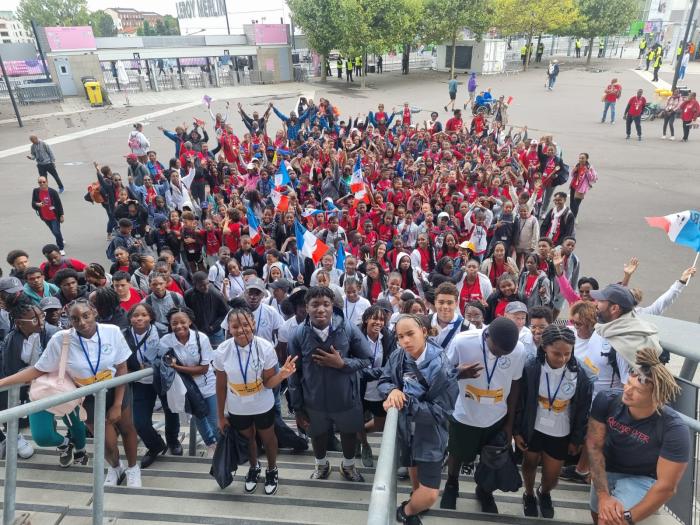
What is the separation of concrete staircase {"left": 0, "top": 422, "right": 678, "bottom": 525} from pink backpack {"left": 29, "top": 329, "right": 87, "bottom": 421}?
0.64m

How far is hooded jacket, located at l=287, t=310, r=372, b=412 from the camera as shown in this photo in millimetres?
3551

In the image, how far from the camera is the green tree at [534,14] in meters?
37.2

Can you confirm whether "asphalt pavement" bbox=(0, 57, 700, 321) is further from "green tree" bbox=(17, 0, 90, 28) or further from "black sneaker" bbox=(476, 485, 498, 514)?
"green tree" bbox=(17, 0, 90, 28)

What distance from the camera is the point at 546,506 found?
10.7 ft

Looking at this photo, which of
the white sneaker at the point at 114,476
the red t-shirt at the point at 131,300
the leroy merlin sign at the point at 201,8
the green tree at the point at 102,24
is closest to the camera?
the white sneaker at the point at 114,476

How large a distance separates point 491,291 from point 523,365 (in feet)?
8.48

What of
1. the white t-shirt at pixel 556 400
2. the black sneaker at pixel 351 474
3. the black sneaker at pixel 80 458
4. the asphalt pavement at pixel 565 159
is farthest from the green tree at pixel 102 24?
the white t-shirt at pixel 556 400

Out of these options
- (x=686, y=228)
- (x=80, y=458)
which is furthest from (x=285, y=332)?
(x=686, y=228)

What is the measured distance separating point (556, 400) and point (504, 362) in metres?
0.39

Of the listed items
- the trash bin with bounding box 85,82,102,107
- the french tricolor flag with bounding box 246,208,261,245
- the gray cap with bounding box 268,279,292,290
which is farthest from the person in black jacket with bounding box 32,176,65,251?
the trash bin with bounding box 85,82,102,107

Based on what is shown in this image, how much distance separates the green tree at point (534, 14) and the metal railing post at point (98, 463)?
42527 millimetres

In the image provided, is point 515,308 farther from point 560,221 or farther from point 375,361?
point 560,221

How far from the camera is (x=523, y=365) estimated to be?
3.24m

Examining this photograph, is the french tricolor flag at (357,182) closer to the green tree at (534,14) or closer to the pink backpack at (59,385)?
the pink backpack at (59,385)
